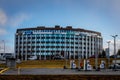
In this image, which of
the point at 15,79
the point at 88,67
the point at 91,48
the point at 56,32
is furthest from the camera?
the point at 91,48

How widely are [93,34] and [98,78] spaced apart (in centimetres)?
16777

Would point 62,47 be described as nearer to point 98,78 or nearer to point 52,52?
point 52,52

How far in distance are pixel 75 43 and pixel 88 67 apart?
440ft

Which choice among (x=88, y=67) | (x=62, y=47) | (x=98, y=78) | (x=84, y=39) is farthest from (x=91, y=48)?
(x=98, y=78)

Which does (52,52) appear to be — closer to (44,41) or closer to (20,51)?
(44,41)

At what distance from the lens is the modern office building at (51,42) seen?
178 meters

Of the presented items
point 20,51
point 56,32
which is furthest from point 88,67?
point 20,51

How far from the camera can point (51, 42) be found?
584 ft

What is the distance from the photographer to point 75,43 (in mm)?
182625

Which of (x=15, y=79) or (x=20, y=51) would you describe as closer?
(x=15, y=79)

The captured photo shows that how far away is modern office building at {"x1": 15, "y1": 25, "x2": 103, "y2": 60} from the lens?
17800 centimetres

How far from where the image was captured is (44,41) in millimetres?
179000

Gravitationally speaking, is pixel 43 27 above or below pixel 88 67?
above

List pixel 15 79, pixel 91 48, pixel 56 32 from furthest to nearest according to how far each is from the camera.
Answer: pixel 91 48
pixel 56 32
pixel 15 79
